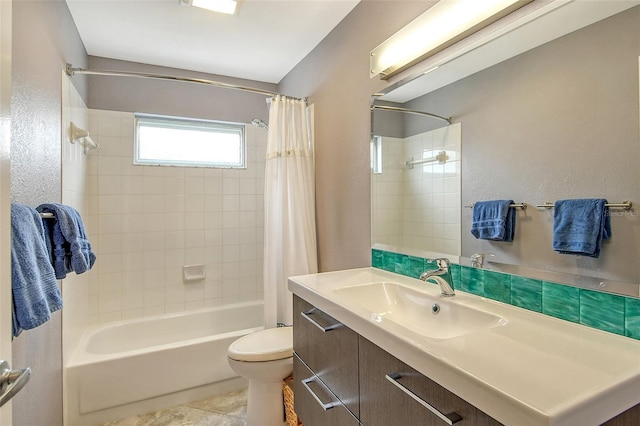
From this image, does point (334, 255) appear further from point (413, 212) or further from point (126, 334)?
point (126, 334)

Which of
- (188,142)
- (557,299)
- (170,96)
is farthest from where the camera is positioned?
(188,142)

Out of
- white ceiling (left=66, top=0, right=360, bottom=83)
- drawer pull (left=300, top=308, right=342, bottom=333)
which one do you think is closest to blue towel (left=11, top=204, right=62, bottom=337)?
drawer pull (left=300, top=308, right=342, bottom=333)

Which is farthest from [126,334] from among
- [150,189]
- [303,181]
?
[303,181]

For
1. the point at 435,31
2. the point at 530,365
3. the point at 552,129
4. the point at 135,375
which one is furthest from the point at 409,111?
the point at 135,375

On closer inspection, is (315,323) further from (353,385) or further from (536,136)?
(536,136)

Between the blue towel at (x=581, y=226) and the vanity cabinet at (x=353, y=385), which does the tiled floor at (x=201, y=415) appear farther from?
the blue towel at (x=581, y=226)

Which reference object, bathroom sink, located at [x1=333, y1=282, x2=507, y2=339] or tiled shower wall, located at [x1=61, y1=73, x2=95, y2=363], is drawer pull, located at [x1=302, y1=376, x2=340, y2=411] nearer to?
bathroom sink, located at [x1=333, y1=282, x2=507, y2=339]

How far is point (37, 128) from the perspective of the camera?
1.41 meters

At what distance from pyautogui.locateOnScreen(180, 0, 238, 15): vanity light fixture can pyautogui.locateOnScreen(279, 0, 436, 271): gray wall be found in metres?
0.64

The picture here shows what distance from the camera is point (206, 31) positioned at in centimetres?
218

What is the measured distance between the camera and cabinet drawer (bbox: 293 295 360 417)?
106 cm

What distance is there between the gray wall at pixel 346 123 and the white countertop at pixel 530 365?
3.22 ft

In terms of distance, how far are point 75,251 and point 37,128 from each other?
2.00 ft

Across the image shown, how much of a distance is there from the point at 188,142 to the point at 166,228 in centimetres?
79
